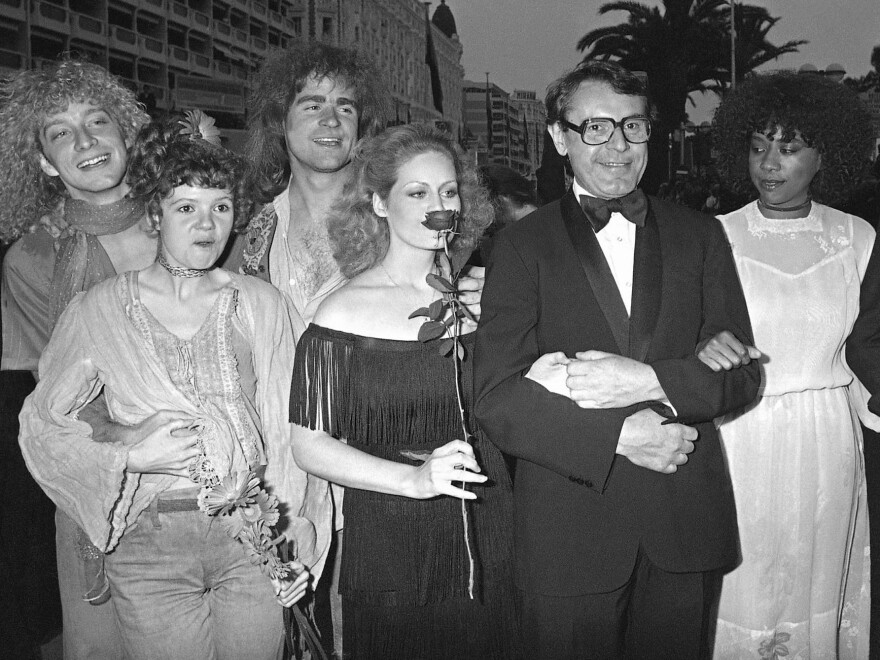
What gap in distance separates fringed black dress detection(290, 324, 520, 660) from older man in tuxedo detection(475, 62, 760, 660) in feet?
0.45

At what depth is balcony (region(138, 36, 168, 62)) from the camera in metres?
35.5

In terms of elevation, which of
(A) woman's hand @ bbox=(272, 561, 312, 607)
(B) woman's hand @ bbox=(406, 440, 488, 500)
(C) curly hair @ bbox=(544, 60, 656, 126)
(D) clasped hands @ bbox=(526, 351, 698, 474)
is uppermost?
(C) curly hair @ bbox=(544, 60, 656, 126)

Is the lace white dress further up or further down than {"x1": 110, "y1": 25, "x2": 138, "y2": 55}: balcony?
further down

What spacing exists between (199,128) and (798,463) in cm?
235

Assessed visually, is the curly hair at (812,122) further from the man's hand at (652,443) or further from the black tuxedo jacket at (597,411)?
the man's hand at (652,443)

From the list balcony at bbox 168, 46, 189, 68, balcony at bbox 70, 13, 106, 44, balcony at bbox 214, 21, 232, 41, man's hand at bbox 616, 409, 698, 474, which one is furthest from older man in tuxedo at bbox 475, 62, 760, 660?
balcony at bbox 214, 21, 232, 41

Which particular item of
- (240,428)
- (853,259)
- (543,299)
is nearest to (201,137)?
(240,428)

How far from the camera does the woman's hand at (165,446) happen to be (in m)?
2.31

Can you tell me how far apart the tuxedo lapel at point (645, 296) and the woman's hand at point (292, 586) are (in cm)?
104

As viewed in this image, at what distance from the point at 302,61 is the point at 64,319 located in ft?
5.28

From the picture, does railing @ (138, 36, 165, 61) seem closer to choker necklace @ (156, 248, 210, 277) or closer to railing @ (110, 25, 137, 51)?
railing @ (110, 25, 137, 51)

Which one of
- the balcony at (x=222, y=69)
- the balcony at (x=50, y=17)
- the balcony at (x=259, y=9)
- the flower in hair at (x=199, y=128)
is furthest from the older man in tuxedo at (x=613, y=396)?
the balcony at (x=259, y=9)

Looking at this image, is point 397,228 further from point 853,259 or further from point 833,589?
point 833,589

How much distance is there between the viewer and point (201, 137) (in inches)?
103
